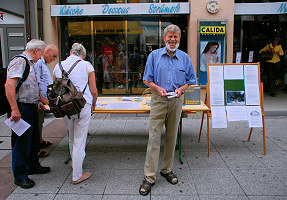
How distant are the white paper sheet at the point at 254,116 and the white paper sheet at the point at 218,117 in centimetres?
45

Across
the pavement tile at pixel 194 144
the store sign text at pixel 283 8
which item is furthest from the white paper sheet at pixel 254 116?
the store sign text at pixel 283 8

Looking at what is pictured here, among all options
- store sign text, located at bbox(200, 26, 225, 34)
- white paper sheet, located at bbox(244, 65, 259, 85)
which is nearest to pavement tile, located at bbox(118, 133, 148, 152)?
white paper sheet, located at bbox(244, 65, 259, 85)

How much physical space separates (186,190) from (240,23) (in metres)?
8.60

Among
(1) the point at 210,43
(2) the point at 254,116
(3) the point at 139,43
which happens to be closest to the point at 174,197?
(2) the point at 254,116

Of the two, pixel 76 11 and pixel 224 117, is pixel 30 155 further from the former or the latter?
pixel 76 11

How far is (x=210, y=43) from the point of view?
807cm

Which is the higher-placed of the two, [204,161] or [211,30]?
[211,30]

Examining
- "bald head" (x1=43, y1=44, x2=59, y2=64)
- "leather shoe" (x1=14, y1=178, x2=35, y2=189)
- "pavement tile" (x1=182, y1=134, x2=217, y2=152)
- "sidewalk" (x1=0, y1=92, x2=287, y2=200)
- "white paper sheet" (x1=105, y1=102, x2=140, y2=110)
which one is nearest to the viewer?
"sidewalk" (x1=0, y1=92, x2=287, y2=200)

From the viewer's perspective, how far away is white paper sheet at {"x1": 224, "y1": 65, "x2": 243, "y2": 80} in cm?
457

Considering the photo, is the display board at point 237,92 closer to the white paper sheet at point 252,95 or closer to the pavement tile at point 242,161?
the white paper sheet at point 252,95

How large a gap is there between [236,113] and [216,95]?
465 mm

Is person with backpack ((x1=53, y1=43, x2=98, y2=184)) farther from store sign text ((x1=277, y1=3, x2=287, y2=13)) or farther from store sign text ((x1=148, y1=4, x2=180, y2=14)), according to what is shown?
store sign text ((x1=277, y1=3, x2=287, y2=13))

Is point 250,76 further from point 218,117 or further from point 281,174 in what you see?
point 281,174

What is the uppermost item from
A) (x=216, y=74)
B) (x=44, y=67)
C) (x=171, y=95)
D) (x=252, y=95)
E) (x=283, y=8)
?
(x=283, y=8)
